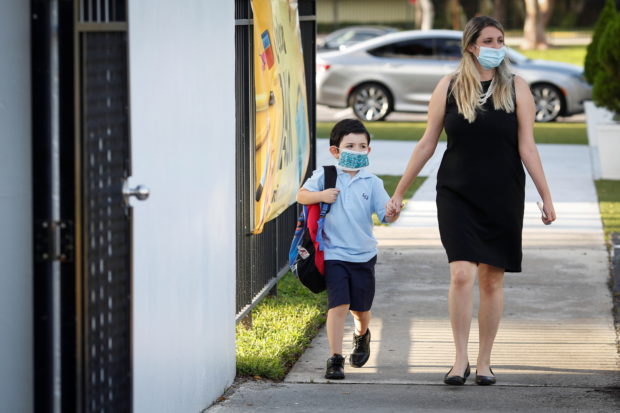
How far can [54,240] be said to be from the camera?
11.4 feet

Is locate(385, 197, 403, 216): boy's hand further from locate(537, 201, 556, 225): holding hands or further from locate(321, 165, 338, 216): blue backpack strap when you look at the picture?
locate(537, 201, 556, 225): holding hands

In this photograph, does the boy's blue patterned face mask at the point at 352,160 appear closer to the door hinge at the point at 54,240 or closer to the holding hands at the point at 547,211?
the holding hands at the point at 547,211

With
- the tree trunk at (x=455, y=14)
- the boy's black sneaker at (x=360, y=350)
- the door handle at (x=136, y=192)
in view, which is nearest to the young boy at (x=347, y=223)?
the boy's black sneaker at (x=360, y=350)

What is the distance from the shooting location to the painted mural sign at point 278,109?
6.77 meters

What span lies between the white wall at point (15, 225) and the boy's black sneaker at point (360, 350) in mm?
2650

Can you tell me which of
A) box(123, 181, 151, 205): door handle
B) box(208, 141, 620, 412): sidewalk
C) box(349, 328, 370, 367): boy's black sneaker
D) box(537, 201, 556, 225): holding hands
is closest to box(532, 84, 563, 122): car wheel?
box(208, 141, 620, 412): sidewalk

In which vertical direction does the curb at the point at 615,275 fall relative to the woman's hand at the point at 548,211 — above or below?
below

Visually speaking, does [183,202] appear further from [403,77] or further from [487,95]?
[403,77]

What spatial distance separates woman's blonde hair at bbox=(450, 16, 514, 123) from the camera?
A: 5.72 m

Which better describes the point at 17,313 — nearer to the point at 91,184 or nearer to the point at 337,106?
the point at 91,184

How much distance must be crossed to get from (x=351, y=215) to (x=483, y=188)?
66 centimetres

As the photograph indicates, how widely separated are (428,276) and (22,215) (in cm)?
542

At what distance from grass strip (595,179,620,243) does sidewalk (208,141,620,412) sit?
143 mm

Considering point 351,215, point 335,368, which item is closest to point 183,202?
point 351,215
